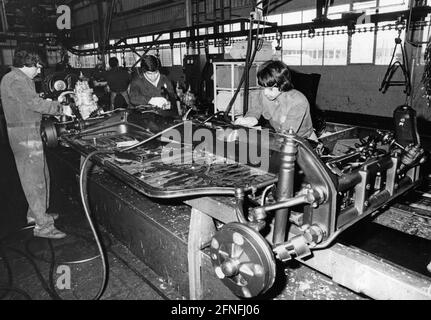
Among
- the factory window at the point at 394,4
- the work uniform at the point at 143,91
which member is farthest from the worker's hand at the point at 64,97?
the factory window at the point at 394,4

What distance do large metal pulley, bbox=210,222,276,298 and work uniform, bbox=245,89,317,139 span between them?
57.4 inches

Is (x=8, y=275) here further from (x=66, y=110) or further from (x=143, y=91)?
(x=143, y=91)

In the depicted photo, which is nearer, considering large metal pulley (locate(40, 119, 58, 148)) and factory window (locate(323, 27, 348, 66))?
large metal pulley (locate(40, 119, 58, 148))

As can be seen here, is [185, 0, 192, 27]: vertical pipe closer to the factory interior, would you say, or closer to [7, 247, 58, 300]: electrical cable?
the factory interior

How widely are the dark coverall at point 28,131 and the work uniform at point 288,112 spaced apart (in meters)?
1.73

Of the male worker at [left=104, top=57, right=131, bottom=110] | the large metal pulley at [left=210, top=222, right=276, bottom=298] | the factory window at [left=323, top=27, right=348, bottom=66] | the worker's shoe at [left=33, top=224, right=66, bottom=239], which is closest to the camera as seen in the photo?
the large metal pulley at [left=210, top=222, right=276, bottom=298]

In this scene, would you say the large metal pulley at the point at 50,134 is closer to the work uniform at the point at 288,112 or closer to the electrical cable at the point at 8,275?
the electrical cable at the point at 8,275

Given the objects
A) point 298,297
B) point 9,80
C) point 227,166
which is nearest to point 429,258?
point 298,297

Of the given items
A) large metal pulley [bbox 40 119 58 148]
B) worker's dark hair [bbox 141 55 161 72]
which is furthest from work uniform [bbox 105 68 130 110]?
large metal pulley [bbox 40 119 58 148]

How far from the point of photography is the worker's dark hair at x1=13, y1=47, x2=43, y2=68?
2.63m

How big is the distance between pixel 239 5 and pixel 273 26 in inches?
148

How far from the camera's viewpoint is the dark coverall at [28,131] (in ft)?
8.66

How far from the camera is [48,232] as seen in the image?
113 inches
